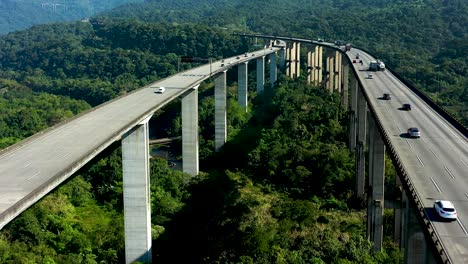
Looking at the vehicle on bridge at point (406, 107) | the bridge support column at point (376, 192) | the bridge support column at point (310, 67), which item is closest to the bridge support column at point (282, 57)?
the bridge support column at point (310, 67)

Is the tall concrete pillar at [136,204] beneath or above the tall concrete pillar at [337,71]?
beneath

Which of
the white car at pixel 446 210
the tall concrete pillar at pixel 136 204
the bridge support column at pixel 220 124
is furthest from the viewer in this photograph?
the bridge support column at pixel 220 124

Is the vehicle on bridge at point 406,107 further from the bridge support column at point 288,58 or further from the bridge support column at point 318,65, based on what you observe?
the bridge support column at point 288,58

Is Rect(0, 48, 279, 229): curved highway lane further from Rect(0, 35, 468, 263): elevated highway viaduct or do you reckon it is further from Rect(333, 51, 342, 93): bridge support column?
Rect(333, 51, 342, 93): bridge support column

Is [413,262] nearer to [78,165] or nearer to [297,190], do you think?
[78,165]

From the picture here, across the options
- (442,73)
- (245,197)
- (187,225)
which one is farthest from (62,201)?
(442,73)

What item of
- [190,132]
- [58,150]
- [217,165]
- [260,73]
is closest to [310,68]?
[260,73]

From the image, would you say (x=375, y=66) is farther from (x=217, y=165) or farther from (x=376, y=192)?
(x=376, y=192)
